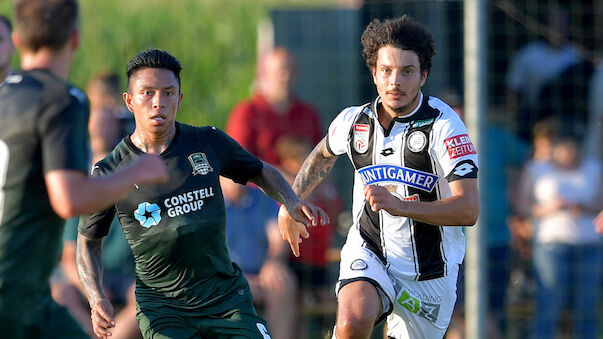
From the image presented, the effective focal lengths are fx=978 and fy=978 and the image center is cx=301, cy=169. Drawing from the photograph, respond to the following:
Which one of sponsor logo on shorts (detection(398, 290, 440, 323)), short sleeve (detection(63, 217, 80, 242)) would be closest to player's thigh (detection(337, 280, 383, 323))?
sponsor logo on shorts (detection(398, 290, 440, 323))

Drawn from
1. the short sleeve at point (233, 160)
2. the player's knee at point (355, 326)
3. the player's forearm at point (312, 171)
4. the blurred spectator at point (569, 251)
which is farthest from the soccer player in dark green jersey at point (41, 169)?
the blurred spectator at point (569, 251)

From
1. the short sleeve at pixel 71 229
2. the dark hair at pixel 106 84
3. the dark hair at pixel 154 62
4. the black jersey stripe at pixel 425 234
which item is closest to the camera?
the dark hair at pixel 154 62

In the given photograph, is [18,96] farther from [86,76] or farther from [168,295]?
[86,76]

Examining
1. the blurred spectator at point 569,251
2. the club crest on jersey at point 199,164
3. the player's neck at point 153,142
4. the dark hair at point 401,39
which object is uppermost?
the dark hair at point 401,39

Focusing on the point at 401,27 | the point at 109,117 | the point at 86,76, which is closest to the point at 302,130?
the point at 109,117

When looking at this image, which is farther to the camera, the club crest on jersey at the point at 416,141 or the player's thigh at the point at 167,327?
the club crest on jersey at the point at 416,141

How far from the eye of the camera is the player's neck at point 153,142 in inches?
198

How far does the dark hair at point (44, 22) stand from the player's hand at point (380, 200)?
1628 mm

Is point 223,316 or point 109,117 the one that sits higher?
point 109,117

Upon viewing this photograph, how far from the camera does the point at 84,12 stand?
12133mm

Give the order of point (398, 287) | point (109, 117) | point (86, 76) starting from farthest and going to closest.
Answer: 1. point (86, 76)
2. point (109, 117)
3. point (398, 287)

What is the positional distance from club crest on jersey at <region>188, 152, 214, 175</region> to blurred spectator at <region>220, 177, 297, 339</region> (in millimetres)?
3047

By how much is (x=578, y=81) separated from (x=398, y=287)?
4.55 m

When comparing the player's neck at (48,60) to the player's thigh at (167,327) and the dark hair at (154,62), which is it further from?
the player's thigh at (167,327)
